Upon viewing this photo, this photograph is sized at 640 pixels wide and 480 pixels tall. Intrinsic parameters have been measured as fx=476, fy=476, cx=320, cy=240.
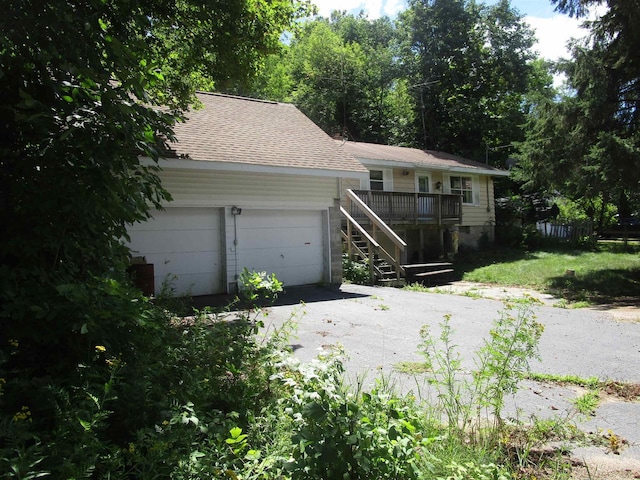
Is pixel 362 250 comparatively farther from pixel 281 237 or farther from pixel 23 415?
pixel 23 415

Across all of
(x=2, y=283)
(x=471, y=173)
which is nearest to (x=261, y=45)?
(x=2, y=283)

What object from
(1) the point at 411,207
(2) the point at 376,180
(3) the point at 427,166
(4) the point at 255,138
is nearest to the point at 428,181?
(3) the point at 427,166

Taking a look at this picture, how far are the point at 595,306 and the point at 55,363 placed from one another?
1201 centimetres

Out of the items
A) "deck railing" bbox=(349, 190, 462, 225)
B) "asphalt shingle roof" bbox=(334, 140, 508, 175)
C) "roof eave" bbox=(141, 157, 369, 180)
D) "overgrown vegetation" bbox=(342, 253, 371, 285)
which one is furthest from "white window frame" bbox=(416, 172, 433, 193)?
"roof eave" bbox=(141, 157, 369, 180)

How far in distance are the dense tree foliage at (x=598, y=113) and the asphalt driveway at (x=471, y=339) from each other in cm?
549

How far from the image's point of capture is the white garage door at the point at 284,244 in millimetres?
11945

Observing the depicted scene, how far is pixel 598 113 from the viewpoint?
14484 mm

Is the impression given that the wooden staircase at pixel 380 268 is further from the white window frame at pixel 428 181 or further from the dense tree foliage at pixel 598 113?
the white window frame at pixel 428 181

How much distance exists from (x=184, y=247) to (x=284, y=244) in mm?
2680

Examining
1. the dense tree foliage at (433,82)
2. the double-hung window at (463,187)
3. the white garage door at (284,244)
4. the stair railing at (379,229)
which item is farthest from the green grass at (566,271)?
the dense tree foliage at (433,82)

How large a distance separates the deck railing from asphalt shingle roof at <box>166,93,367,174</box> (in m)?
3.65

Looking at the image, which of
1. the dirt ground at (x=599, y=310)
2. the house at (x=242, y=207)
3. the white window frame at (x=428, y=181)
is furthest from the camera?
Answer: the white window frame at (x=428, y=181)

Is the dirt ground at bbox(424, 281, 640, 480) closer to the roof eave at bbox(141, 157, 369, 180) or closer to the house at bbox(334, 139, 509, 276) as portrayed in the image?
the house at bbox(334, 139, 509, 276)

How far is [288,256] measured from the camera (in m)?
12.6
